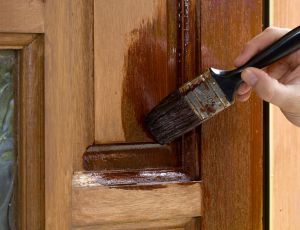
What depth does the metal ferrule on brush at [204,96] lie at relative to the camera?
1.67 feet

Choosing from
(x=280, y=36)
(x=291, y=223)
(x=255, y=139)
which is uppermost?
(x=280, y=36)

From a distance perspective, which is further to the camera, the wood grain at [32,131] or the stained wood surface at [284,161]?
the stained wood surface at [284,161]

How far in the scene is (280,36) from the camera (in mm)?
538

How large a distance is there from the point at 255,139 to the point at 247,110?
1.6 inches

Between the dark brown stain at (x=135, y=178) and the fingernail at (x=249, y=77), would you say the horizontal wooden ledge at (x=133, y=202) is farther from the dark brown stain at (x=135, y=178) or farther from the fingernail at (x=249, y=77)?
the fingernail at (x=249, y=77)

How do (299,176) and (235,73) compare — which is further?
(299,176)

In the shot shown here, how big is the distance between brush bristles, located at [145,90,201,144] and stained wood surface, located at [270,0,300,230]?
6.6 inches

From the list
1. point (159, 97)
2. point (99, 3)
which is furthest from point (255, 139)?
point (99, 3)

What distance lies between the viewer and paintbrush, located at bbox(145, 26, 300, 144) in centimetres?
50

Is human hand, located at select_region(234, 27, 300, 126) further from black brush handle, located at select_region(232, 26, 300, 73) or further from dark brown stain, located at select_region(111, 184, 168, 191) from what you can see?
dark brown stain, located at select_region(111, 184, 168, 191)

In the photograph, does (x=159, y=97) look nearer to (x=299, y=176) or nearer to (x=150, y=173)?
(x=150, y=173)

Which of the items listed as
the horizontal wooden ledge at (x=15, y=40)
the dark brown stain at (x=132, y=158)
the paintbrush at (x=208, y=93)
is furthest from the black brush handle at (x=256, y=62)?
the horizontal wooden ledge at (x=15, y=40)

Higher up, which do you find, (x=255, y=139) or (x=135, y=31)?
(x=135, y=31)

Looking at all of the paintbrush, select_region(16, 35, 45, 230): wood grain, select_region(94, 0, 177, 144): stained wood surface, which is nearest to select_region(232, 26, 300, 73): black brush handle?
the paintbrush
